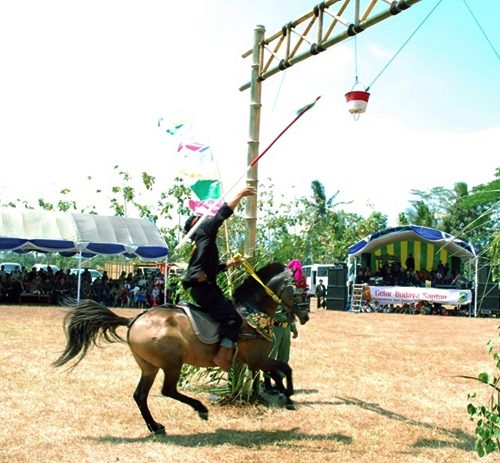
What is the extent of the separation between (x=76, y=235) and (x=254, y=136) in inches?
589

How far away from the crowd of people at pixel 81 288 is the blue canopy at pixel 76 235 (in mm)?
1529

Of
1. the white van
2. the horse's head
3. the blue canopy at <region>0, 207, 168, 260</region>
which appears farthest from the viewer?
the white van

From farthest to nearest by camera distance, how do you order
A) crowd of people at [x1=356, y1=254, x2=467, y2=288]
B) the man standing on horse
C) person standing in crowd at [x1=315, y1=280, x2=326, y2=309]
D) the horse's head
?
person standing in crowd at [x1=315, y1=280, x2=326, y2=309] → crowd of people at [x1=356, y1=254, x2=467, y2=288] → the horse's head → the man standing on horse

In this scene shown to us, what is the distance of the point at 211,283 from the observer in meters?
6.06

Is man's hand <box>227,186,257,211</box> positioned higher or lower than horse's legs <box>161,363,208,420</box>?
higher

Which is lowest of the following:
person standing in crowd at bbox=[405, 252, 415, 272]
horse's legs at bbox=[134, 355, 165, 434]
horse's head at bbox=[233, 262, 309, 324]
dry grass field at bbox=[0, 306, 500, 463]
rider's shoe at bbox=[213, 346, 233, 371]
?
dry grass field at bbox=[0, 306, 500, 463]

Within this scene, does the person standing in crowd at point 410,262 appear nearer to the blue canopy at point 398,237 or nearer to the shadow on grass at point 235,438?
the blue canopy at point 398,237

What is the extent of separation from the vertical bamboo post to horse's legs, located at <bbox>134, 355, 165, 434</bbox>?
6.80 ft

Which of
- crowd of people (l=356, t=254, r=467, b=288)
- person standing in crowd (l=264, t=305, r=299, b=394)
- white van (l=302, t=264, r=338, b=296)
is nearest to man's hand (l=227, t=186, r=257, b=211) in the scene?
person standing in crowd (l=264, t=305, r=299, b=394)

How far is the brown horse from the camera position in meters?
5.80

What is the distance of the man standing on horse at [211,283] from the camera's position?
5941mm

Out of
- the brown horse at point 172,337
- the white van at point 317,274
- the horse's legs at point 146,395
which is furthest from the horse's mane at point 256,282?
the white van at point 317,274

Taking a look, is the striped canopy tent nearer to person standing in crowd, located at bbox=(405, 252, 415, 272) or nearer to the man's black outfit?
person standing in crowd, located at bbox=(405, 252, 415, 272)

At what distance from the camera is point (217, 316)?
5996 mm
